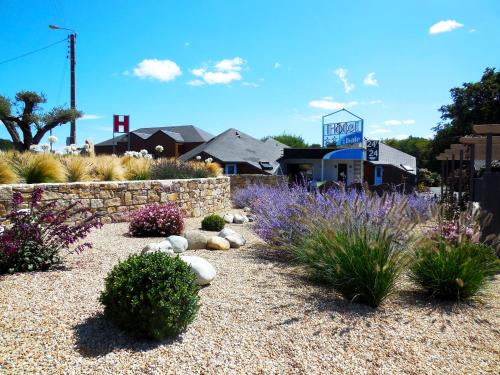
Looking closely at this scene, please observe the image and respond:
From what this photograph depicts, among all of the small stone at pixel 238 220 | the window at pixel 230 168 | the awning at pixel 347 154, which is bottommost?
the small stone at pixel 238 220

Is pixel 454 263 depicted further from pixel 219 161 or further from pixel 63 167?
pixel 219 161

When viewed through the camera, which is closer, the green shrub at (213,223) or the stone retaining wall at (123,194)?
the stone retaining wall at (123,194)

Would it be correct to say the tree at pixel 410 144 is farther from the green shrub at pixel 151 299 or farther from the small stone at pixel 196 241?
the green shrub at pixel 151 299

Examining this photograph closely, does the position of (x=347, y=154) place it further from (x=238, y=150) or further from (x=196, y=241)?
(x=196, y=241)

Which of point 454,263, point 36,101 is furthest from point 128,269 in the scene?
point 36,101

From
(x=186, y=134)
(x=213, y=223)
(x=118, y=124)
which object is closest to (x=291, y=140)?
(x=186, y=134)

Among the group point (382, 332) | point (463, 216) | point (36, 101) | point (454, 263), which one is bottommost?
point (382, 332)

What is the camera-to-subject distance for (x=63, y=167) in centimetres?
916

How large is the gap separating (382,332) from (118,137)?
130ft

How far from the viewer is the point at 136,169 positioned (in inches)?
442

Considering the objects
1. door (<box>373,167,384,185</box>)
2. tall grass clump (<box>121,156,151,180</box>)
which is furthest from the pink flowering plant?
door (<box>373,167,384,185</box>)

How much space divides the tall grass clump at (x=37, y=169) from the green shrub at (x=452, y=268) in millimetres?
7194

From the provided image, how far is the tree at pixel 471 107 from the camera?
28.0 metres

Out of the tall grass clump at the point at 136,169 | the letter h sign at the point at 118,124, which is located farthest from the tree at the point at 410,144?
the tall grass clump at the point at 136,169
